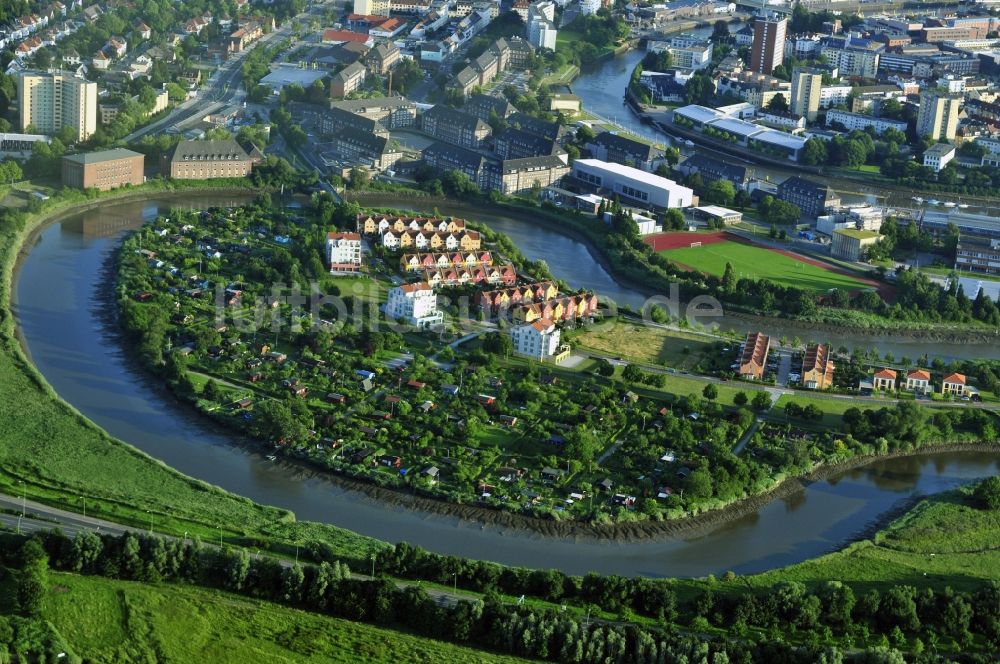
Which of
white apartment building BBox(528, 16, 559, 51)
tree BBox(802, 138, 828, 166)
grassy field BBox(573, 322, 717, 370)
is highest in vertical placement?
white apartment building BBox(528, 16, 559, 51)

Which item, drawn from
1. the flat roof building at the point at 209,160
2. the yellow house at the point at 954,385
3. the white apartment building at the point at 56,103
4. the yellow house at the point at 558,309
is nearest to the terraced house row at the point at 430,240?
the yellow house at the point at 558,309

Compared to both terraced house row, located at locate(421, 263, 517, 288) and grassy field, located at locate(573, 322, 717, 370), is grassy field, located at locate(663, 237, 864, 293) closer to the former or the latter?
grassy field, located at locate(573, 322, 717, 370)

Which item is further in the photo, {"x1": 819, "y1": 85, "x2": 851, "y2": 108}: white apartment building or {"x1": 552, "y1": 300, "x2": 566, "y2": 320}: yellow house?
{"x1": 819, "y1": 85, "x2": 851, "y2": 108}: white apartment building

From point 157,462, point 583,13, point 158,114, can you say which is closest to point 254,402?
point 157,462

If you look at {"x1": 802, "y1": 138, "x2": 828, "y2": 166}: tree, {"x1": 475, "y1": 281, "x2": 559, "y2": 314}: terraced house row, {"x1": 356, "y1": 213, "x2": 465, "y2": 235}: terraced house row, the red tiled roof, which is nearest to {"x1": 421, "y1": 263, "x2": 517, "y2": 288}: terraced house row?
{"x1": 475, "y1": 281, "x2": 559, "y2": 314}: terraced house row

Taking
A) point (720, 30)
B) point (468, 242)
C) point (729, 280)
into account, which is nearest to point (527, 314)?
point (468, 242)

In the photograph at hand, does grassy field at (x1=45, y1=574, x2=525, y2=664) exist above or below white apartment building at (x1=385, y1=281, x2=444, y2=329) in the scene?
below
